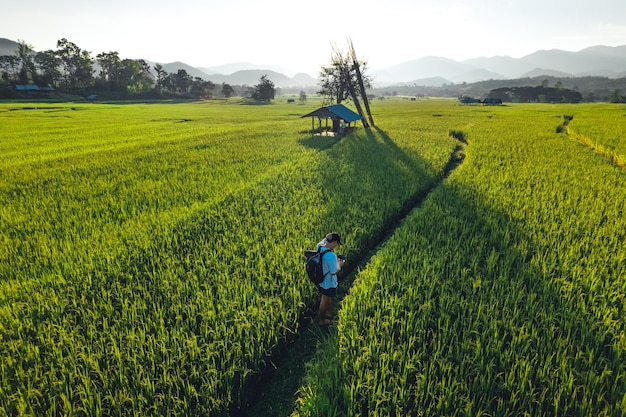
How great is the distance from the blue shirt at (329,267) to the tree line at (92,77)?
267 feet

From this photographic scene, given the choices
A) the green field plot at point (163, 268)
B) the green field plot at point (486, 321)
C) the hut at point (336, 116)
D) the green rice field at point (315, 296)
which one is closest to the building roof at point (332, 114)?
the hut at point (336, 116)

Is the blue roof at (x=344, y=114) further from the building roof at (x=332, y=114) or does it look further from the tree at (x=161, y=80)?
the tree at (x=161, y=80)

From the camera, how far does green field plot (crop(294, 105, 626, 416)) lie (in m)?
2.87

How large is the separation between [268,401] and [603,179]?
12.0 metres

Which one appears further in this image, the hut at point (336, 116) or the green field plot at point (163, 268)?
the hut at point (336, 116)

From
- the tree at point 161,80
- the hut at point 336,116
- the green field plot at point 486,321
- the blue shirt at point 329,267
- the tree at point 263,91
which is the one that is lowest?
the green field plot at point 486,321

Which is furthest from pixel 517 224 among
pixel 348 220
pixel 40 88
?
pixel 40 88

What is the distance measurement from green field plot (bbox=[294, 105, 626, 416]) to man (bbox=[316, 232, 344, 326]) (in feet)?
0.92

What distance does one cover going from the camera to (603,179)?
9.80 meters

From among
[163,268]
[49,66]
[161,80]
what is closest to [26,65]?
[49,66]

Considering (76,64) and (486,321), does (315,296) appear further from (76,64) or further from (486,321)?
(76,64)

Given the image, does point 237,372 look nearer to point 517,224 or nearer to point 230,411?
point 230,411

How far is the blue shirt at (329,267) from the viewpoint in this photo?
4.11 m

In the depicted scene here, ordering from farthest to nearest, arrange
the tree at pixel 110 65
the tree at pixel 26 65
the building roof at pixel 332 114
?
the tree at pixel 110 65
the tree at pixel 26 65
the building roof at pixel 332 114
